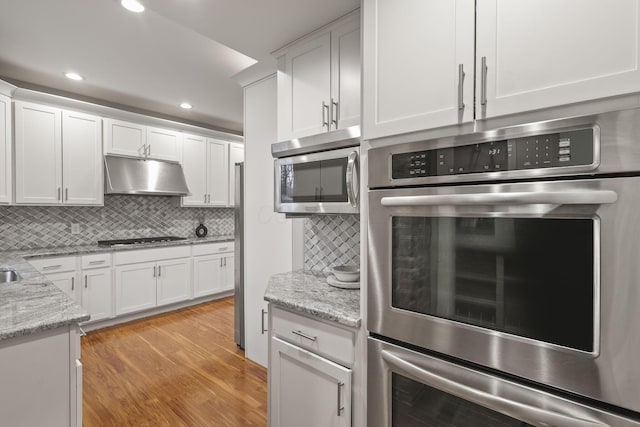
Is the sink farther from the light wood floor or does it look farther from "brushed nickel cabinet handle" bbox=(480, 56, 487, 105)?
"brushed nickel cabinet handle" bbox=(480, 56, 487, 105)

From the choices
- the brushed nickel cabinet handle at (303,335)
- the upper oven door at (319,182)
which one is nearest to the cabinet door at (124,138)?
the upper oven door at (319,182)

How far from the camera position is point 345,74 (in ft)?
5.62

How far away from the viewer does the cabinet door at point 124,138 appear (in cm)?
383

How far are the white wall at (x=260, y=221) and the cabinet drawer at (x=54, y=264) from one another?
201 cm

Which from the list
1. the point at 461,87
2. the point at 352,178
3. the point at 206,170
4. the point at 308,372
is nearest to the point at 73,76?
the point at 206,170

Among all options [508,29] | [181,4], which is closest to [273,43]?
[181,4]

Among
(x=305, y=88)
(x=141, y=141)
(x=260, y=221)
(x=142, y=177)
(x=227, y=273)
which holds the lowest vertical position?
(x=227, y=273)

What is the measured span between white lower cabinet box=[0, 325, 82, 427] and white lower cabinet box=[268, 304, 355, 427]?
0.84 meters

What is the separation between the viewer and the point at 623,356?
0.79 metres

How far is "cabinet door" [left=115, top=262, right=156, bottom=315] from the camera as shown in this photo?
148 inches

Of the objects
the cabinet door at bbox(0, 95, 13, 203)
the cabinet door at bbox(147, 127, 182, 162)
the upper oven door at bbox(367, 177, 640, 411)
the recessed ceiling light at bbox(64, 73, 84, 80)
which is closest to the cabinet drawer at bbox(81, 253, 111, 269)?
the cabinet door at bbox(0, 95, 13, 203)

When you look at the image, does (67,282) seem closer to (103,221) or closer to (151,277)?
(151,277)

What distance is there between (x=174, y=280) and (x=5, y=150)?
2.17 metres

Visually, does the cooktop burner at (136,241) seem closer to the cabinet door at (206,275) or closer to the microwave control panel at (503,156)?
the cabinet door at (206,275)
